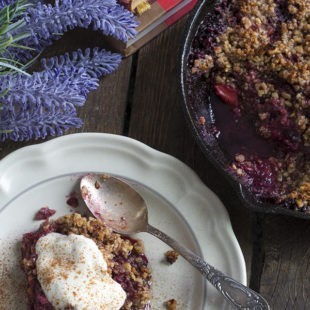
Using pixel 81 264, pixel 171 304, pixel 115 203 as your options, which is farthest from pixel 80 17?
pixel 171 304

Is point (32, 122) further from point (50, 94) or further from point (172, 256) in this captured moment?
point (172, 256)

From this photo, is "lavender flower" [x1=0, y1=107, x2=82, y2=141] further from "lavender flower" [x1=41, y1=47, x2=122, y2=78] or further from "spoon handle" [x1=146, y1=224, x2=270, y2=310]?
"spoon handle" [x1=146, y1=224, x2=270, y2=310]

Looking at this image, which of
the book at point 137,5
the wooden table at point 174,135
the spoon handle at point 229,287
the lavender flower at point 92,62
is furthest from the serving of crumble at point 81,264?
the book at point 137,5

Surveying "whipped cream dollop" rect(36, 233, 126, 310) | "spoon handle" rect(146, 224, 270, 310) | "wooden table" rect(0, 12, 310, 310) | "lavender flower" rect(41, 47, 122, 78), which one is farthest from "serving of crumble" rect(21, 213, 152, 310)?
"lavender flower" rect(41, 47, 122, 78)

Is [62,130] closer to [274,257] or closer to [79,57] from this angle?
[79,57]

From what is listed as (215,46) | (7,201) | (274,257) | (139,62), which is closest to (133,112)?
(139,62)

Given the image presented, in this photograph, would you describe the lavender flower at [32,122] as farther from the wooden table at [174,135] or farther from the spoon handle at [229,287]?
the spoon handle at [229,287]
